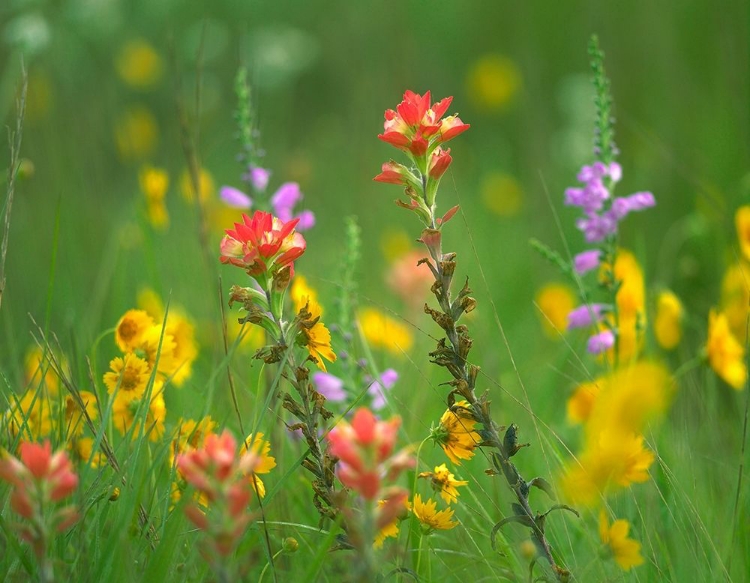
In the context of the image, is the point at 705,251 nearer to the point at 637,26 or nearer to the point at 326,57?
the point at 637,26

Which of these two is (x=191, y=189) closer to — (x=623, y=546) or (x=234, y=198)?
(x=234, y=198)

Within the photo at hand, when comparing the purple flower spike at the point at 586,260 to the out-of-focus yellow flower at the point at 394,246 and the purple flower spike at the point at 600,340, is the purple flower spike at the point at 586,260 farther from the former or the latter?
the out-of-focus yellow flower at the point at 394,246

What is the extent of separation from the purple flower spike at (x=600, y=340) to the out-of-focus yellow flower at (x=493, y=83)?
393 centimetres

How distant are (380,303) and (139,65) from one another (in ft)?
12.1

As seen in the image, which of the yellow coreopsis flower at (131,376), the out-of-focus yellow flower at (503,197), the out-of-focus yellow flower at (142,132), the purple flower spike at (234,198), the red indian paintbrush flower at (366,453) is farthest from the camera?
the out-of-focus yellow flower at (142,132)

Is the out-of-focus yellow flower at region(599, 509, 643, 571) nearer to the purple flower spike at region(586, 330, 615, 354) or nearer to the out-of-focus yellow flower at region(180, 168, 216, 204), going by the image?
the purple flower spike at region(586, 330, 615, 354)

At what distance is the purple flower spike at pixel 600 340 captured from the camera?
61.2 inches

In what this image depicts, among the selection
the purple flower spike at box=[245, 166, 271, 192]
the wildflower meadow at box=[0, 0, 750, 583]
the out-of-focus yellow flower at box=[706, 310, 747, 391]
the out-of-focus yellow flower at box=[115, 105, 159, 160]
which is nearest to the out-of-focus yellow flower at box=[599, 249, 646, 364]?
the wildflower meadow at box=[0, 0, 750, 583]

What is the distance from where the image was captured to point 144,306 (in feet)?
7.30

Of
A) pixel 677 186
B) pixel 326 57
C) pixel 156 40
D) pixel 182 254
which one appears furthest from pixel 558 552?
pixel 156 40

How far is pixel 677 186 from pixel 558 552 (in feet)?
8.29

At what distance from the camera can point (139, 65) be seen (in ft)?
18.3

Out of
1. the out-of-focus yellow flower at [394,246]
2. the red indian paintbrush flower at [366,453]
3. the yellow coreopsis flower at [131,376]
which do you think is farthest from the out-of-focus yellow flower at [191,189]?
the red indian paintbrush flower at [366,453]

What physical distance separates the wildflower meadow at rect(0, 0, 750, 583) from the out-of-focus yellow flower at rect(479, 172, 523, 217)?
0.07 feet
